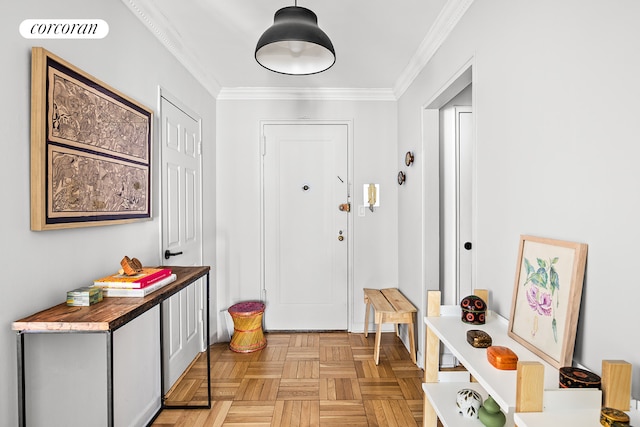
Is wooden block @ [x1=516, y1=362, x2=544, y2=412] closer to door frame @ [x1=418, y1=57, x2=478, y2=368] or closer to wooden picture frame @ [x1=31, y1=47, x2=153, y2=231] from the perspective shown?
wooden picture frame @ [x1=31, y1=47, x2=153, y2=231]

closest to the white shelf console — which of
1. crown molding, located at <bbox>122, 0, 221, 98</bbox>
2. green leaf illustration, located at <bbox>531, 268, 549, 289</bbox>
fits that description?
green leaf illustration, located at <bbox>531, 268, 549, 289</bbox>

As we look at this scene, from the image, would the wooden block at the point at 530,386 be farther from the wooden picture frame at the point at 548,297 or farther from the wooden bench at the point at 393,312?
the wooden bench at the point at 393,312

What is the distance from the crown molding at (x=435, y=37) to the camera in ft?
7.03

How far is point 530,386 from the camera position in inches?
38.2

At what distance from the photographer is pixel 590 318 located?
1.16m

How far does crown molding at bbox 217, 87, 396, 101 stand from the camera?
12.3 feet

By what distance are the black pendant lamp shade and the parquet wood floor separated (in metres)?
2.07

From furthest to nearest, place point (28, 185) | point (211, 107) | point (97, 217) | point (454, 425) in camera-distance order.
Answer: point (211, 107) → point (97, 217) → point (454, 425) → point (28, 185)

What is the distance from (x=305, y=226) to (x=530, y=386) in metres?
2.98

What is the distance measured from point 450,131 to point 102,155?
2.48m

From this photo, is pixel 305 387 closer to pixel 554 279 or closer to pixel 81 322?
pixel 81 322

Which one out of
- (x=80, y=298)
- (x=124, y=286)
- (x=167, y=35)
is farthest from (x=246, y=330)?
(x=167, y=35)

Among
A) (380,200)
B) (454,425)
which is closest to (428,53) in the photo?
(380,200)

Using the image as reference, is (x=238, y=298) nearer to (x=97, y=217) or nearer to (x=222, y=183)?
(x=222, y=183)
